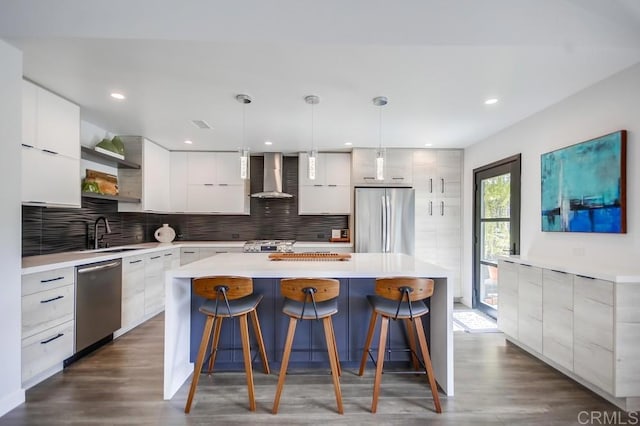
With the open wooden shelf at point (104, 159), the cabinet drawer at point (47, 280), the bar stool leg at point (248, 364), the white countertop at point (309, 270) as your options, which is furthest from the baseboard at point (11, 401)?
the open wooden shelf at point (104, 159)

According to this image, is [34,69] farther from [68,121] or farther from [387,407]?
[387,407]

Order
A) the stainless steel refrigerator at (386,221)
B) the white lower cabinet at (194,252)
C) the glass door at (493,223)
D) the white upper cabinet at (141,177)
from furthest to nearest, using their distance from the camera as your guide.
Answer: the white lower cabinet at (194,252) < the stainless steel refrigerator at (386,221) < the white upper cabinet at (141,177) < the glass door at (493,223)

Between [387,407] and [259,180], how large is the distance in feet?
12.9

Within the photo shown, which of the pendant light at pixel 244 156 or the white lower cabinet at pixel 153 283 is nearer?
the pendant light at pixel 244 156

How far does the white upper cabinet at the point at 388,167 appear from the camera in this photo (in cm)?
443

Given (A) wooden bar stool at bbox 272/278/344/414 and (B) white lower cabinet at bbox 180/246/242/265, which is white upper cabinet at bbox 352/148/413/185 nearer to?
(B) white lower cabinet at bbox 180/246/242/265

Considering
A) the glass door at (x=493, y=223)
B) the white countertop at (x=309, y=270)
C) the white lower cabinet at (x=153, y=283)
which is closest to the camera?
the white countertop at (x=309, y=270)

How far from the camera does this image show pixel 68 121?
2736mm

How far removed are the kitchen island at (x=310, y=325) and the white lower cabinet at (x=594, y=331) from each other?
3.10 feet

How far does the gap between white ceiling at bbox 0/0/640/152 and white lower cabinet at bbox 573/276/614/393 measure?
5.30 ft

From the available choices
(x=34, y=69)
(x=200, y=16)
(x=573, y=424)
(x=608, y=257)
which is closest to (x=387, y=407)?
(x=573, y=424)

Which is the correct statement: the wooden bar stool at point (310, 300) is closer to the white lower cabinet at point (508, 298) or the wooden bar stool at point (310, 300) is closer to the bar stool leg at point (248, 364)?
the bar stool leg at point (248, 364)

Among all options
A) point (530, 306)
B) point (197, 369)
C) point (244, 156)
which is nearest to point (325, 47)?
point (244, 156)

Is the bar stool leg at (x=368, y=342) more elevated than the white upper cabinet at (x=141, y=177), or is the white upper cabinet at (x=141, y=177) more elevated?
the white upper cabinet at (x=141, y=177)
